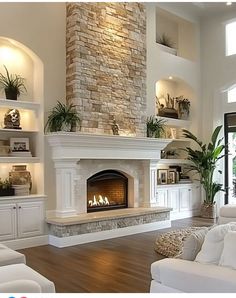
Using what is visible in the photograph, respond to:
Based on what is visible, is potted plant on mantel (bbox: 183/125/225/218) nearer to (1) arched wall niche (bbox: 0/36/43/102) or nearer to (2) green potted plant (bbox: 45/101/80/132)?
(2) green potted plant (bbox: 45/101/80/132)

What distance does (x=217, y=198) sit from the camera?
8.71 m

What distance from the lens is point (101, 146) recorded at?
20.5 feet

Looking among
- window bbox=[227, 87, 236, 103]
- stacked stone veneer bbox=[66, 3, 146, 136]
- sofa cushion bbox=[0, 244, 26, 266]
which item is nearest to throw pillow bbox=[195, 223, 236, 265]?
sofa cushion bbox=[0, 244, 26, 266]

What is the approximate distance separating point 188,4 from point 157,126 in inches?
126

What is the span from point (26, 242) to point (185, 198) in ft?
14.0

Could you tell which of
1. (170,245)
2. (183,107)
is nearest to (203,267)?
(170,245)

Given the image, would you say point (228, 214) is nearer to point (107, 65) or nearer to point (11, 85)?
point (107, 65)


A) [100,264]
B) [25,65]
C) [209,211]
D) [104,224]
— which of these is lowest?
[100,264]

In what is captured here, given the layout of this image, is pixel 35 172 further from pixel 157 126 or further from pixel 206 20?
pixel 206 20

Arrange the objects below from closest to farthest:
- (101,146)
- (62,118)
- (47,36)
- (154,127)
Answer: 1. (62,118)
2. (47,36)
3. (101,146)
4. (154,127)

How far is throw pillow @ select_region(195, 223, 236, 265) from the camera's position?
2592 mm

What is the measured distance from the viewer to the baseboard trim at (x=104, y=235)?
5516mm

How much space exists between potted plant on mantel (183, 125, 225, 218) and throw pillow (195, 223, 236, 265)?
224 inches

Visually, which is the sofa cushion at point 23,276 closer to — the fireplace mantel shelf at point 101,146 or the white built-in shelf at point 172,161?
the fireplace mantel shelf at point 101,146
